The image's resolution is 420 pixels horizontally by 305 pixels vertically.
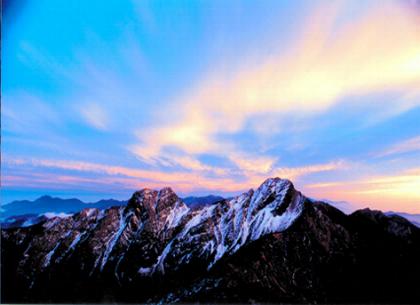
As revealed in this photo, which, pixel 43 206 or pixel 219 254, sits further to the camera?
pixel 219 254

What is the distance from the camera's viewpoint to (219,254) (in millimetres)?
15805

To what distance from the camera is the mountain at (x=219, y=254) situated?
35.8 feet

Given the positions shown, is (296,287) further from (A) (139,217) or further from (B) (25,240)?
(B) (25,240)

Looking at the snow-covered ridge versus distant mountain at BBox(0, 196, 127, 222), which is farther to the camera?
the snow-covered ridge

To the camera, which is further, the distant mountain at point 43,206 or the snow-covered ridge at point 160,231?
the snow-covered ridge at point 160,231

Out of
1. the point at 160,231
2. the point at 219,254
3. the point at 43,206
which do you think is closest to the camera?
the point at 43,206

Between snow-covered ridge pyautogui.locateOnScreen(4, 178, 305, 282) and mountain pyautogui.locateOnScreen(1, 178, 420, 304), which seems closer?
mountain pyautogui.locateOnScreen(1, 178, 420, 304)

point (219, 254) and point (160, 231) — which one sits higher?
point (160, 231)

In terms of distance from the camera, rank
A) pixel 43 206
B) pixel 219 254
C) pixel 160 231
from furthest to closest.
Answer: pixel 160 231
pixel 219 254
pixel 43 206

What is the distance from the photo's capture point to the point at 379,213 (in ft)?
38.1

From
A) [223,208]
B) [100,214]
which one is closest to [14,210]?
[223,208]

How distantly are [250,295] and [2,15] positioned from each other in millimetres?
12682

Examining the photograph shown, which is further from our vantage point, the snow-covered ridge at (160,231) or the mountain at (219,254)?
the snow-covered ridge at (160,231)

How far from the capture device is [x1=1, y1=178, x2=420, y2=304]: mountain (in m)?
10.9
